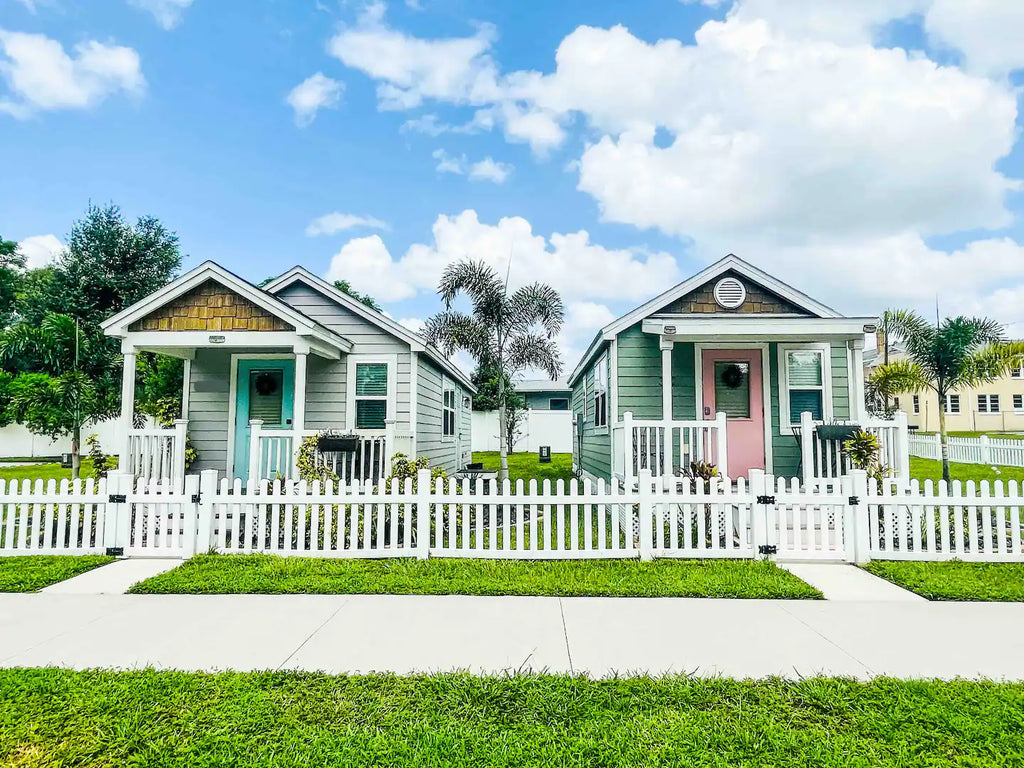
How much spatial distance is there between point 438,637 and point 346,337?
7144mm

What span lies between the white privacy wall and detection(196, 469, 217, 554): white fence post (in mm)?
20756

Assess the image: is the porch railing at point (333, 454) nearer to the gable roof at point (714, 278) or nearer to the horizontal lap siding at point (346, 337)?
the horizontal lap siding at point (346, 337)

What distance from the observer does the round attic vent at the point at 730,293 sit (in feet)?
30.8

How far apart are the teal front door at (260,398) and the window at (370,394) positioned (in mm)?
1141

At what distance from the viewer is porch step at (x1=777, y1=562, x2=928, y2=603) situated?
15.4ft

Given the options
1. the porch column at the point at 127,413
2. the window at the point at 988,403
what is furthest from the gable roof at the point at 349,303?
the window at the point at 988,403

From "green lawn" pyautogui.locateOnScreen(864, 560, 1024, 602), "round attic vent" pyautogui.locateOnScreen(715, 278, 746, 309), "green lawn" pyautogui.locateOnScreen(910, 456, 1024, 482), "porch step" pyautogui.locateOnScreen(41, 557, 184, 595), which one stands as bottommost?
"porch step" pyautogui.locateOnScreen(41, 557, 184, 595)

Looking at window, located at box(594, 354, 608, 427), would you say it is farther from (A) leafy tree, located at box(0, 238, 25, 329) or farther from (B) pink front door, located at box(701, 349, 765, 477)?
Result: (A) leafy tree, located at box(0, 238, 25, 329)

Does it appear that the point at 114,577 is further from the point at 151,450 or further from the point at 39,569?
the point at 151,450

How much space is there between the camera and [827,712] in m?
2.74

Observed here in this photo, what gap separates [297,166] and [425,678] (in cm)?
1501

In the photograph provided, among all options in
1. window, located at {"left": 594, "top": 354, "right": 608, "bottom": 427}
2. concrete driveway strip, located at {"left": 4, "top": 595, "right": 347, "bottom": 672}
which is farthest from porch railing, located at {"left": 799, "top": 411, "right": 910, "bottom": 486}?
concrete driveway strip, located at {"left": 4, "top": 595, "right": 347, "bottom": 672}

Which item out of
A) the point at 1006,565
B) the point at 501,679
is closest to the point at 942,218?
the point at 1006,565

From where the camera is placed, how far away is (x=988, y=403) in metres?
34.3
